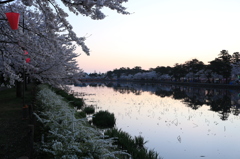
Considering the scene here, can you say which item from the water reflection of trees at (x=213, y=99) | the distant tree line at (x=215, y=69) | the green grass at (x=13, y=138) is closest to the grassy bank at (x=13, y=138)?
the green grass at (x=13, y=138)

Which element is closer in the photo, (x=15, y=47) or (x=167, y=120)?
(x=15, y=47)

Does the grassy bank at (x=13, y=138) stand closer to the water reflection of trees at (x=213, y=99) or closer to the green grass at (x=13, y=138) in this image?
the green grass at (x=13, y=138)

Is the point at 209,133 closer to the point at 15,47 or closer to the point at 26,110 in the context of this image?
the point at 26,110

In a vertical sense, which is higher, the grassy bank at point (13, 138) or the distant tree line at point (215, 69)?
the distant tree line at point (215, 69)

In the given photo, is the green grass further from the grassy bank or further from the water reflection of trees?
the water reflection of trees

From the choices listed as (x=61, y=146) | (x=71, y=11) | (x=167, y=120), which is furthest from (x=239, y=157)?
(x=71, y=11)

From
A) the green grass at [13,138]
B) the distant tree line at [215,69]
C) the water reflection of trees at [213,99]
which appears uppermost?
the distant tree line at [215,69]

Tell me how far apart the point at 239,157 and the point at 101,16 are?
852 cm

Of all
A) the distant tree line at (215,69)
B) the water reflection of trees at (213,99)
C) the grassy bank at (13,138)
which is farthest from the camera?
the distant tree line at (215,69)

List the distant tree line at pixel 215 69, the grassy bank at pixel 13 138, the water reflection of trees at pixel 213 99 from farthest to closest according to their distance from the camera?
1. the distant tree line at pixel 215 69
2. the water reflection of trees at pixel 213 99
3. the grassy bank at pixel 13 138

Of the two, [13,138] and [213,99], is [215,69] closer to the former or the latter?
[213,99]

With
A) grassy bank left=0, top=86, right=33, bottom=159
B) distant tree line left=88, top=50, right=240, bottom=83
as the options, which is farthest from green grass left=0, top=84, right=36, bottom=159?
distant tree line left=88, top=50, right=240, bottom=83

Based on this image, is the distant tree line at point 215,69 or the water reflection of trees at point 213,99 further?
the distant tree line at point 215,69

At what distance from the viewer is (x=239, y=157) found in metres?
8.54
